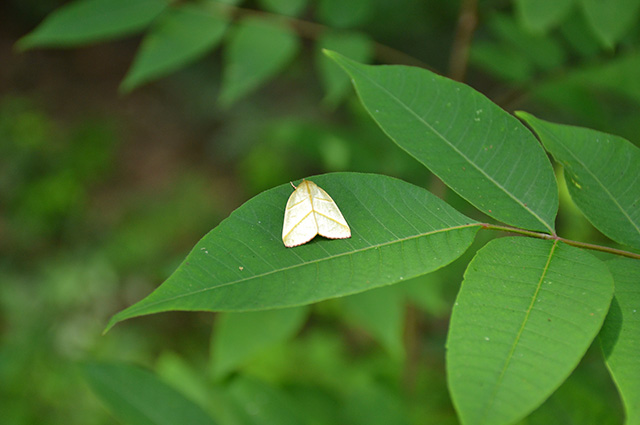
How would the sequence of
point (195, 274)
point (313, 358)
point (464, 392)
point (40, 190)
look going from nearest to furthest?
1. point (464, 392)
2. point (195, 274)
3. point (313, 358)
4. point (40, 190)

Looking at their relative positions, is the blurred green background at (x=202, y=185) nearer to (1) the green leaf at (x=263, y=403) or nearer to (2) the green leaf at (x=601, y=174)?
(1) the green leaf at (x=263, y=403)

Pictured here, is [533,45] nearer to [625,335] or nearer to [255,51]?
[255,51]

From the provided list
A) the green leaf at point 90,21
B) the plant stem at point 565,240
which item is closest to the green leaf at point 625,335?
the plant stem at point 565,240

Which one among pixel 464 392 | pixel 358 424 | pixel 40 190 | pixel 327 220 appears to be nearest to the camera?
pixel 464 392

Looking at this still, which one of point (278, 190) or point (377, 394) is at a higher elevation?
point (278, 190)

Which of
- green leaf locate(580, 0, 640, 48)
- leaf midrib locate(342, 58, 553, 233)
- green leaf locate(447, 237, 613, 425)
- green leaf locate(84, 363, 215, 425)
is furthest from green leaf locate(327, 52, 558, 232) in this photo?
green leaf locate(84, 363, 215, 425)

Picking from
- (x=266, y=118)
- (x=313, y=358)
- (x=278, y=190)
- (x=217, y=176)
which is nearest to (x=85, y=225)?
(x=217, y=176)

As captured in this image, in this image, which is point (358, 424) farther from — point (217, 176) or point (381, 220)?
point (217, 176)
